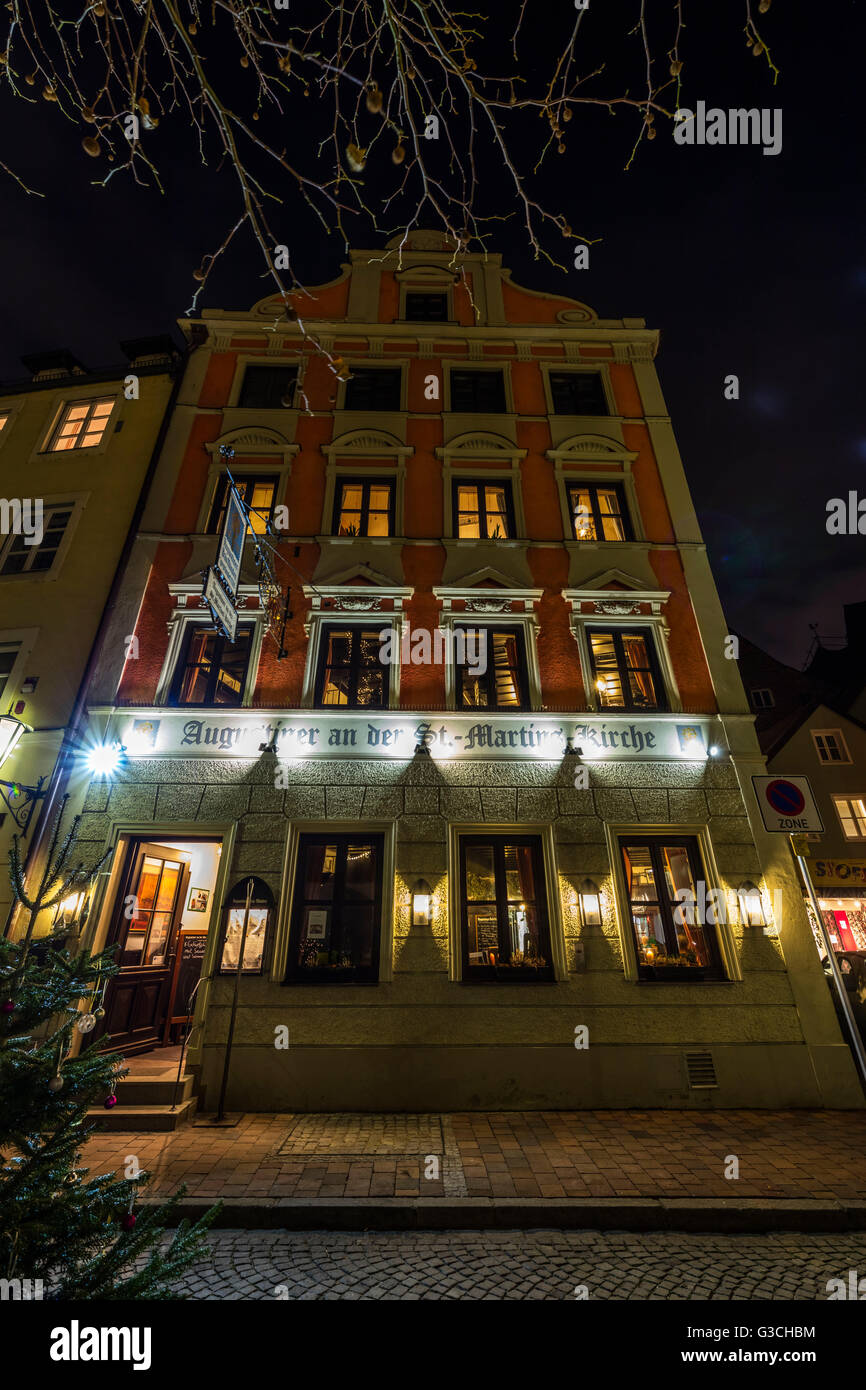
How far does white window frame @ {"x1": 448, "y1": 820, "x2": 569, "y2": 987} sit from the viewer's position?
8.56m

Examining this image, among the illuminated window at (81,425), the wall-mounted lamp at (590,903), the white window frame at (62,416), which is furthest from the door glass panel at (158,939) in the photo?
the illuminated window at (81,425)

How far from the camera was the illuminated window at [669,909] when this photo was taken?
873 centimetres

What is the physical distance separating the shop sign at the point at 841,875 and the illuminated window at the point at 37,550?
24.4 metres

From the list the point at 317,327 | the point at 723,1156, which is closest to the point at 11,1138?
the point at 723,1156

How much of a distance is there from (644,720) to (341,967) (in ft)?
21.6

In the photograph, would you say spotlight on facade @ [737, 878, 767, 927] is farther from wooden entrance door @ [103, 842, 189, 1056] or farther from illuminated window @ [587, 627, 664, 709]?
wooden entrance door @ [103, 842, 189, 1056]

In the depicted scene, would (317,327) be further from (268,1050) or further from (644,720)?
(268,1050)

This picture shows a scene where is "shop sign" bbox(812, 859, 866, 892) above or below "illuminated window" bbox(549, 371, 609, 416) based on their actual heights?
below

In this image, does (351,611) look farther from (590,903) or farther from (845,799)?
(845,799)

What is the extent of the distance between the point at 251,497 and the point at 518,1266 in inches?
505

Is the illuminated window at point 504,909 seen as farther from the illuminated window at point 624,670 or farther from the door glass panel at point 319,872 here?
the illuminated window at point 624,670

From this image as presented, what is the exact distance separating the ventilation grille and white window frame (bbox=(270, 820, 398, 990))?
4493mm

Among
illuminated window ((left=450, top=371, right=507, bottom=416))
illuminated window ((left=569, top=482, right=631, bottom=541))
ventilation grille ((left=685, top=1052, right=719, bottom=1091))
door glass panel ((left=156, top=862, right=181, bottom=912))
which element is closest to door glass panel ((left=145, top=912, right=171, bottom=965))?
door glass panel ((left=156, top=862, right=181, bottom=912))

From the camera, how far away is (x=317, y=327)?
555 inches
